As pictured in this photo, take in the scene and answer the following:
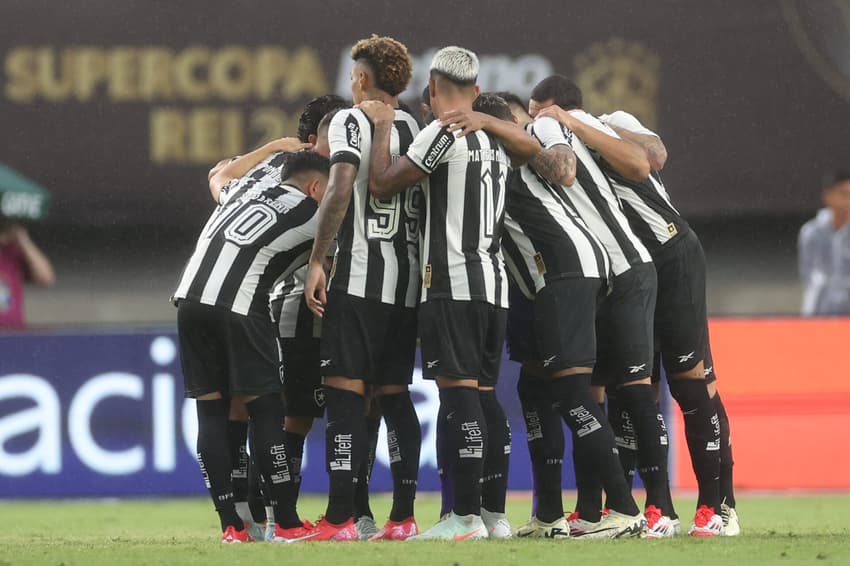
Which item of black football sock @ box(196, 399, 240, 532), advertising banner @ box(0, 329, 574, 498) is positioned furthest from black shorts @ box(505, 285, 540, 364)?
advertising banner @ box(0, 329, 574, 498)

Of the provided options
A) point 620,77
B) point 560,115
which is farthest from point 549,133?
point 620,77

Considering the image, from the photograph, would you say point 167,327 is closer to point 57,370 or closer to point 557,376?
point 57,370

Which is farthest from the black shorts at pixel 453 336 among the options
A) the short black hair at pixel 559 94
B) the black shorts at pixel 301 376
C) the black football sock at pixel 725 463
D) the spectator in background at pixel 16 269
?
the spectator in background at pixel 16 269

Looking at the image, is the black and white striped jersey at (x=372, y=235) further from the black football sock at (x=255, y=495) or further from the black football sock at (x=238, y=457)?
the black football sock at (x=255, y=495)

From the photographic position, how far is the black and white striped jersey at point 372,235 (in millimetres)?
5480

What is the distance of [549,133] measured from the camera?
5.70 metres

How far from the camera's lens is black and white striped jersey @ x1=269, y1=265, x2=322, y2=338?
6023mm

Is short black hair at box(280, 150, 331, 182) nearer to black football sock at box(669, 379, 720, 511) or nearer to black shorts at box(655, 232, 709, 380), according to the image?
black shorts at box(655, 232, 709, 380)

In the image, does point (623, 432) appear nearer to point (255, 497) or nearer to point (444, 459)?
point (444, 459)

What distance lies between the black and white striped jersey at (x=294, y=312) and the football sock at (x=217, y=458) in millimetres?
423

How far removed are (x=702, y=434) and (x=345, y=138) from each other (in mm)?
1794

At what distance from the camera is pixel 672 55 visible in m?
10.7

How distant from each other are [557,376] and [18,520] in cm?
Answer: 327

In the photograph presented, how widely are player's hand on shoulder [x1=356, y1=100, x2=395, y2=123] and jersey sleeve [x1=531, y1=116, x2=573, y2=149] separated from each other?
54 cm
